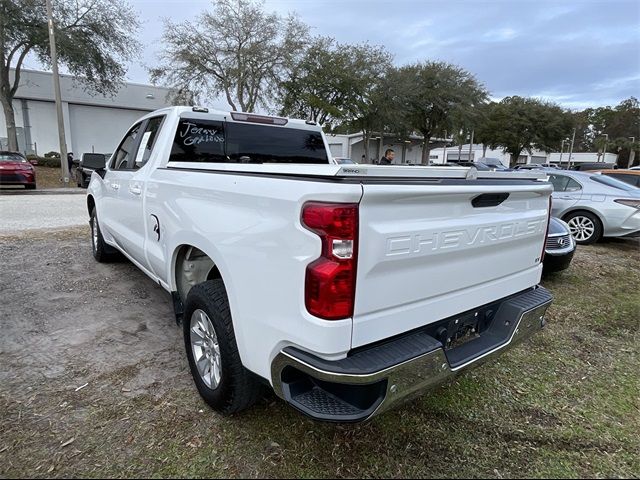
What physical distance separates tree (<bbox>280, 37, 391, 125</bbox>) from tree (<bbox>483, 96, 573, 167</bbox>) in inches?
1003

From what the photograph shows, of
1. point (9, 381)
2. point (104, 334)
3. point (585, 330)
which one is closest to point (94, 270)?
point (104, 334)

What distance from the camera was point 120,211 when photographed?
14.3 ft

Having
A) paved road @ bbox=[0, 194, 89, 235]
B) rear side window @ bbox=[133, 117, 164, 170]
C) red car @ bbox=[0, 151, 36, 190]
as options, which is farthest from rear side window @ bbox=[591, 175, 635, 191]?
red car @ bbox=[0, 151, 36, 190]

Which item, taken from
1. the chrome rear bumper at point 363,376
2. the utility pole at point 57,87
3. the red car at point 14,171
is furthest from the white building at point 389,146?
the chrome rear bumper at point 363,376

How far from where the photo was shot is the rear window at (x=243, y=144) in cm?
377

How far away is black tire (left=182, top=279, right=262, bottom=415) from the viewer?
2.32 metres

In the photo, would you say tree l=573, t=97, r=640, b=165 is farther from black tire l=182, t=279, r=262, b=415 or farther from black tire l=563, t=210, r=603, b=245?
black tire l=182, t=279, r=262, b=415

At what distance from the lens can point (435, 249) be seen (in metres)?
2.04

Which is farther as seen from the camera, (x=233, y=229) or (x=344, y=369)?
(x=233, y=229)

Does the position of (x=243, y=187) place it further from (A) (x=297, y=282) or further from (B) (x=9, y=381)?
(B) (x=9, y=381)

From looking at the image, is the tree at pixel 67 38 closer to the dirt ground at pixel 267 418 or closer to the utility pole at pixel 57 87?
the utility pole at pixel 57 87

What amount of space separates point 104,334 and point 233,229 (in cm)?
220

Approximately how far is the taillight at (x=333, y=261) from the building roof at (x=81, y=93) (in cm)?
2930

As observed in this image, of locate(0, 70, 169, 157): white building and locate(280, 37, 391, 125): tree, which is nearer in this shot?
locate(280, 37, 391, 125): tree
